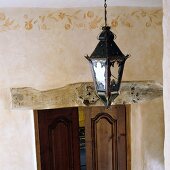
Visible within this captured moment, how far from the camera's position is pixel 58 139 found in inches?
91.2

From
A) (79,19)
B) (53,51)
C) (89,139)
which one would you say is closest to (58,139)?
(89,139)

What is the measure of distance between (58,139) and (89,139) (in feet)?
0.91

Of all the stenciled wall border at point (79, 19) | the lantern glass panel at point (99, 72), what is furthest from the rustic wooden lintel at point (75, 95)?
the lantern glass panel at point (99, 72)

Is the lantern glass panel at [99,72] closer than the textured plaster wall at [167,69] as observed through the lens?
No

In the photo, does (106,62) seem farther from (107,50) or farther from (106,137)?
(106,137)

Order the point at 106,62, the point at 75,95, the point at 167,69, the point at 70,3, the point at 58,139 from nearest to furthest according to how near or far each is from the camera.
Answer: the point at 167,69, the point at 106,62, the point at 70,3, the point at 75,95, the point at 58,139

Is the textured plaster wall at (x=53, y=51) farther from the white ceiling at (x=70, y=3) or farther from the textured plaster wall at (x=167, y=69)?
the textured plaster wall at (x=167, y=69)

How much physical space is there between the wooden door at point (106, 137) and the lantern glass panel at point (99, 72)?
3.24 feet

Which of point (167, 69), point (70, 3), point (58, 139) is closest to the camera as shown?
point (167, 69)

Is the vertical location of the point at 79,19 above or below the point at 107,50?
above

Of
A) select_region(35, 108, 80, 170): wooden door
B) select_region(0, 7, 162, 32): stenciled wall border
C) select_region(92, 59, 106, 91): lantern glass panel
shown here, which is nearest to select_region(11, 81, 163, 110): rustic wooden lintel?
select_region(35, 108, 80, 170): wooden door

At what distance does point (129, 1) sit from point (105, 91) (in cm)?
91

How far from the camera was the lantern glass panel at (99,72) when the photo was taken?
1318 millimetres

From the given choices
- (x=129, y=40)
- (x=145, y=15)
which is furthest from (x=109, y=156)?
(x=145, y=15)
